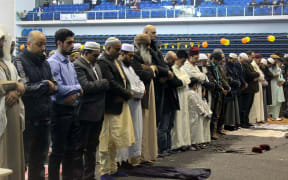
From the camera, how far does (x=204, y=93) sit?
829 cm

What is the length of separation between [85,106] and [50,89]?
0.71m

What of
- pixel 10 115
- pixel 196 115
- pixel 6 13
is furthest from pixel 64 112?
pixel 196 115

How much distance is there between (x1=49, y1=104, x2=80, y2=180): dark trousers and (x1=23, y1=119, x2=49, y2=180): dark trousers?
0.17m

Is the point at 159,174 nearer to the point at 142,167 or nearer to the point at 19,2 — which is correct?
the point at 142,167

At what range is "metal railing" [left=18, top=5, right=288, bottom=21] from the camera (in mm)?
21078

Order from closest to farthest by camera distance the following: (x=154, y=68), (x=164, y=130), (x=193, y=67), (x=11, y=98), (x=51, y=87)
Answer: (x=11, y=98) → (x=51, y=87) → (x=154, y=68) → (x=164, y=130) → (x=193, y=67)

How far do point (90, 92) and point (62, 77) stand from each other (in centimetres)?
37

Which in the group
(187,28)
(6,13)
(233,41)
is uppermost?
(187,28)

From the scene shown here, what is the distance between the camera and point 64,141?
4305 millimetres

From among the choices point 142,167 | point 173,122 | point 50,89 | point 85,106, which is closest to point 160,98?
point 173,122

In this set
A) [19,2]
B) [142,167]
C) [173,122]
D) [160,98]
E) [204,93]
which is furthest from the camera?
[19,2]

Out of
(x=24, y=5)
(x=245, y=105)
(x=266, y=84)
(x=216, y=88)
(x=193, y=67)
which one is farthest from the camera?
(x=24, y=5)

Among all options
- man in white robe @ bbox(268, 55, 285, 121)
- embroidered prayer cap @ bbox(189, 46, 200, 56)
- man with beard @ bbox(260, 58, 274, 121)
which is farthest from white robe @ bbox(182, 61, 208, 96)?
man in white robe @ bbox(268, 55, 285, 121)

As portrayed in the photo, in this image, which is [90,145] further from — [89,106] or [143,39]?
[143,39]
